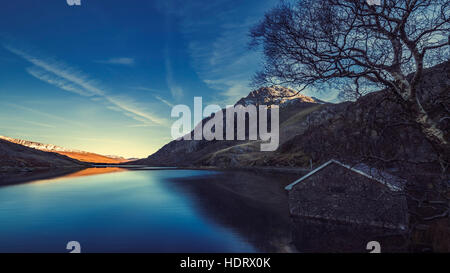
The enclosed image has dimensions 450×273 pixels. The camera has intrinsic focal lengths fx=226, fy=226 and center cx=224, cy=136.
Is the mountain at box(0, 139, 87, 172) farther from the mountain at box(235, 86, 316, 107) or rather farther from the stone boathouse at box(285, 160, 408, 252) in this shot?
the mountain at box(235, 86, 316, 107)

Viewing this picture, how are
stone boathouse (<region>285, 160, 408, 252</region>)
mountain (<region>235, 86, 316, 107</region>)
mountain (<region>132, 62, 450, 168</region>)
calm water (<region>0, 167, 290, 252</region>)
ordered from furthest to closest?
calm water (<region>0, 167, 290, 252</region>) → stone boathouse (<region>285, 160, 408, 252</region>) → mountain (<region>235, 86, 316, 107</region>) → mountain (<region>132, 62, 450, 168</region>)

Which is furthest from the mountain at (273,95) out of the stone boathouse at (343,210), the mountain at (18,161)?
the mountain at (18,161)

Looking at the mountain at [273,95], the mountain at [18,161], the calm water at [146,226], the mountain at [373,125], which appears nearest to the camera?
the mountain at [373,125]

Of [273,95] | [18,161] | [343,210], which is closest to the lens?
[273,95]

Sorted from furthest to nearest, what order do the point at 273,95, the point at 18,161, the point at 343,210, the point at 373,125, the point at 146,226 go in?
the point at 18,161 < the point at 146,226 < the point at 343,210 < the point at 273,95 < the point at 373,125

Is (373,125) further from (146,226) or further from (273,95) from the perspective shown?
(146,226)

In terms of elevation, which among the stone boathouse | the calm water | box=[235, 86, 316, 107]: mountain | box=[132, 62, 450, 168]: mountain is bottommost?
the calm water

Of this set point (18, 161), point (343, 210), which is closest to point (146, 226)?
point (343, 210)

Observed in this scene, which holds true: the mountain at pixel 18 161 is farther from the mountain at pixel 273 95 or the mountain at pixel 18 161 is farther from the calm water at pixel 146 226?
the mountain at pixel 273 95

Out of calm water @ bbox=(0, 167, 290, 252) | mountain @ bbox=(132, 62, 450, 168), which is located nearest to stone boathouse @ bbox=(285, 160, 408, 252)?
calm water @ bbox=(0, 167, 290, 252)

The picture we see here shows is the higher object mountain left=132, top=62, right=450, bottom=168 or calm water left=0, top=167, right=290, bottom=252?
mountain left=132, top=62, right=450, bottom=168

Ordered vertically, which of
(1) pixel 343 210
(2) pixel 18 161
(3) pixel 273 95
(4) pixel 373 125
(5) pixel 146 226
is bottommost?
(5) pixel 146 226

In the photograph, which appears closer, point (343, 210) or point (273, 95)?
point (273, 95)
